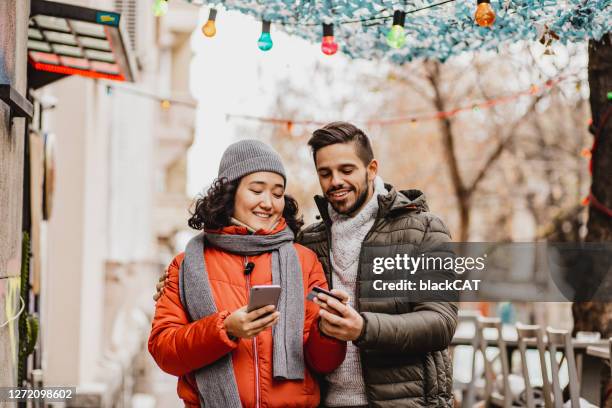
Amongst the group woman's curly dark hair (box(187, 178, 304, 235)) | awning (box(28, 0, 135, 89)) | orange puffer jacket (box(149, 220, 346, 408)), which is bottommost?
orange puffer jacket (box(149, 220, 346, 408))

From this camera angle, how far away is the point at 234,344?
10.3 feet

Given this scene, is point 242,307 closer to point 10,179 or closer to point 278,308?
point 278,308

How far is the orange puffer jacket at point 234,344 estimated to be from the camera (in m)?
3.18

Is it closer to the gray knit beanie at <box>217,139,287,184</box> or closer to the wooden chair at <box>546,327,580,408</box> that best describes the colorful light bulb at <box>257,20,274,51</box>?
the gray knit beanie at <box>217,139,287,184</box>

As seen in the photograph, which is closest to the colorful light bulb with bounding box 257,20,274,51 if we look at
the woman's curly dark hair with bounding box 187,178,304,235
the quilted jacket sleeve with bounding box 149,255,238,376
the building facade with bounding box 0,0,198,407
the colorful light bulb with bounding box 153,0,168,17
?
the colorful light bulb with bounding box 153,0,168,17

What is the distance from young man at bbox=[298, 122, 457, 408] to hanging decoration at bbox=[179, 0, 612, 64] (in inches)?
39.0

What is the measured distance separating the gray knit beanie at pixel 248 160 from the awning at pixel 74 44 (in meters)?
2.19

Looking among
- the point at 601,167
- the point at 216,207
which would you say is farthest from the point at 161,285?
the point at 601,167

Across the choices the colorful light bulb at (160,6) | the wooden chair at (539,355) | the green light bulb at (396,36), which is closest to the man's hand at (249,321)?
the green light bulb at (396,36)

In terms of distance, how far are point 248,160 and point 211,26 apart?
1.74 m

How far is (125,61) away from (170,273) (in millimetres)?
3565

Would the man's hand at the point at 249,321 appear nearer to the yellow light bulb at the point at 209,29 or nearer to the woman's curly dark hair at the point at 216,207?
the woman's curly dark hair at the point at 216,207

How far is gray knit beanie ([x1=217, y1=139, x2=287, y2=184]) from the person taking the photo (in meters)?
3.55

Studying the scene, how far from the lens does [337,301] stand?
3.15m
